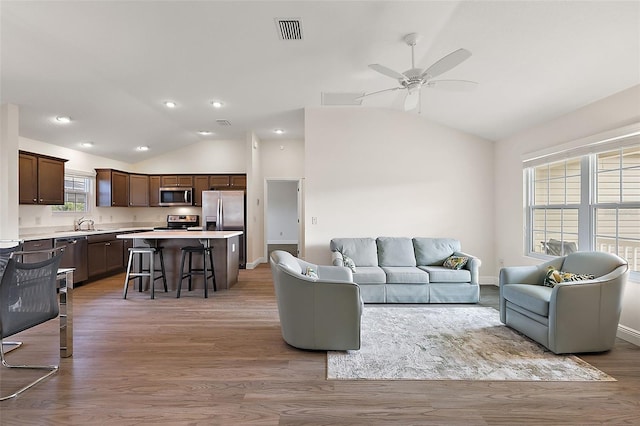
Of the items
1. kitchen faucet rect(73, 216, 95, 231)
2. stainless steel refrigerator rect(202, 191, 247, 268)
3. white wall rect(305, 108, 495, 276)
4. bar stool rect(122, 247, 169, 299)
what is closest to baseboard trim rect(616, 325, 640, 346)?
white wall rect(305, 108, 495, 276)

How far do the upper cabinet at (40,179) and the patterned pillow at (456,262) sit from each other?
6364 mm

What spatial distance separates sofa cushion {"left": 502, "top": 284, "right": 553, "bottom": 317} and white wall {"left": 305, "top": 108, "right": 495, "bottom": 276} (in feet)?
6.99

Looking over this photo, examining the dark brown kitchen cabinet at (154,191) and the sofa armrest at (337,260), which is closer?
the sofa armrest at (337,260)

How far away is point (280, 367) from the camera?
266 centimetres

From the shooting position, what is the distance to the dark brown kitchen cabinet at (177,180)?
7777 mm

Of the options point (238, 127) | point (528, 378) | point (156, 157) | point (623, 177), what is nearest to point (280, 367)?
point (528, 378)

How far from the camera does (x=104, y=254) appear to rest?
614 centimetres

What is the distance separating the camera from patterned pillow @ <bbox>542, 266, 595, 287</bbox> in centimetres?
320

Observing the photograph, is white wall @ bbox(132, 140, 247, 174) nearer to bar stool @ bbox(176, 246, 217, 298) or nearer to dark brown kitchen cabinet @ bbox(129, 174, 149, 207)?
dark brown kitchen cabinet @ bbox(129, 174, 149, 207)

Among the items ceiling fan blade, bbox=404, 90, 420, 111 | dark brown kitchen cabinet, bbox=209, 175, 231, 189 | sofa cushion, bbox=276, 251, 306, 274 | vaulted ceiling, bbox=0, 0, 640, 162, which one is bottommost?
sofa cushion, bbox=276, 251, 306, 274

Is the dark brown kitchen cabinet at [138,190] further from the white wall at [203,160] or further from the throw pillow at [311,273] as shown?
the throw pillow at [311,273]

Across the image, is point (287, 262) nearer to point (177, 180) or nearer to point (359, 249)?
point (359, 249)

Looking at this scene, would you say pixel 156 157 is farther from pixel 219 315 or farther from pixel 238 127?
pixel 219 315

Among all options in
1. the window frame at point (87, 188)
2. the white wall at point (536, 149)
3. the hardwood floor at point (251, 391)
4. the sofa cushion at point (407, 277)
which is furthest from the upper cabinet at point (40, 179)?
the white wall at point (536, 149)
